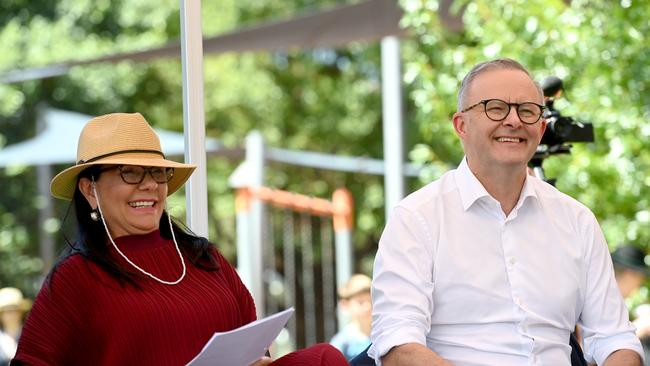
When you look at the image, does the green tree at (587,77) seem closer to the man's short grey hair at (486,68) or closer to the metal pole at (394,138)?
the metal pole at (394,138)

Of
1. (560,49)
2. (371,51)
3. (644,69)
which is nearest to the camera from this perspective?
(644,69)

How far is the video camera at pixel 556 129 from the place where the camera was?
13.4ft

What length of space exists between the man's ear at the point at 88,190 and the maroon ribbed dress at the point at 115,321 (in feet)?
0.43

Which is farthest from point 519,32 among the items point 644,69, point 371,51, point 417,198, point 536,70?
point 371,51

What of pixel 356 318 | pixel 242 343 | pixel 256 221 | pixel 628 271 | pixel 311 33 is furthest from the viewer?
pixel 256 221

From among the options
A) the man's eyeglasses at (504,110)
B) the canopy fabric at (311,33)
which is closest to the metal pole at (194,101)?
the man's eyeglasses at (504,110)

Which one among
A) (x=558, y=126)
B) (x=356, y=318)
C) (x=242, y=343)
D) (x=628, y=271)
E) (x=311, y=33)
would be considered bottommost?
(x=356, y=318)

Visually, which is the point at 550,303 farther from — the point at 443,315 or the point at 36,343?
the point at 36,343

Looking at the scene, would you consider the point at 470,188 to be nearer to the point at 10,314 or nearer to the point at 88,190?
the point at 88,190

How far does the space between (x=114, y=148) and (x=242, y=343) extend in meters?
0.58

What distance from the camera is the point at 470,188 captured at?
307 cm

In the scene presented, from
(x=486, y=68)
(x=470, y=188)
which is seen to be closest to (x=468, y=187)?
(x=470, y=188)

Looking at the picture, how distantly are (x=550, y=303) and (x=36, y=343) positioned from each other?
1199 millimetres

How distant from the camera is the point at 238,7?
69.2ft
